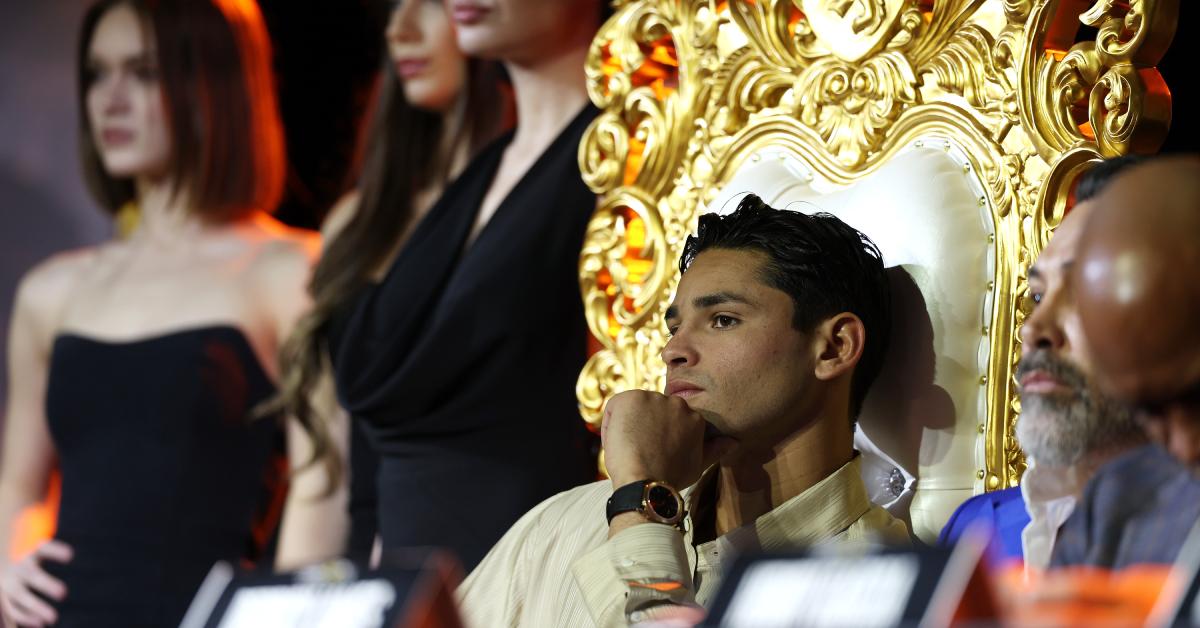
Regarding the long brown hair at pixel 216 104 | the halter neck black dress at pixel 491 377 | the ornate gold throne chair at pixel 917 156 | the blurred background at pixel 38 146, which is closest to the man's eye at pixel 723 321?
the ornate gold throne chair at pixel 917 156

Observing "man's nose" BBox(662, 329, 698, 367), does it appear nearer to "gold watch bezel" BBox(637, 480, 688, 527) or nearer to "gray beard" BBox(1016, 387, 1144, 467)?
"gold watch bezel" BBox(637, 480, 688, 527)

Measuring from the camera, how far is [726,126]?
1.81 m

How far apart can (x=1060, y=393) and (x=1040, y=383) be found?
19mm

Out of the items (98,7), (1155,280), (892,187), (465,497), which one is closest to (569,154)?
(465,497)

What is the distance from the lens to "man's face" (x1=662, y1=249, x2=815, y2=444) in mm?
1500

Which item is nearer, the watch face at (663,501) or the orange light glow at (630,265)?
the watch face at (663,501)

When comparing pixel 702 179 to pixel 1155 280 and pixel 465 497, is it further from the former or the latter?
A: pixel 1155 280

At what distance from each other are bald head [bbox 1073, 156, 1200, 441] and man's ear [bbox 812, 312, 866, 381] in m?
0.91

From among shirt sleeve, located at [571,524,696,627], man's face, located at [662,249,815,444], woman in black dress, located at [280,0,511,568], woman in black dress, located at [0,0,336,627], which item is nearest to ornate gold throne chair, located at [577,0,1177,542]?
man's face, located at [662,249,815,444]

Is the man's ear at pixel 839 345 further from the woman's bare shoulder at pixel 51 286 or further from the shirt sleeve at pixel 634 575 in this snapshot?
the woman's bare shoulder at pixel 51 286

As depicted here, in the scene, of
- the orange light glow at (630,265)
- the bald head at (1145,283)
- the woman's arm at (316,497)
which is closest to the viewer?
the bald head at (1145,283)

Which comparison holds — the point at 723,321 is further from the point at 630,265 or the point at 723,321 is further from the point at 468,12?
the point at 468,12

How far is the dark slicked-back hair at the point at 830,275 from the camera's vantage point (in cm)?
153

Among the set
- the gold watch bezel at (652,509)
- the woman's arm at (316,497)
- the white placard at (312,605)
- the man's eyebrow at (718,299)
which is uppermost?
the white placard at (312,605)
